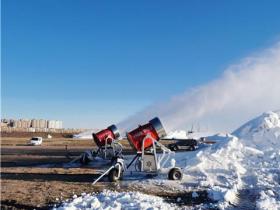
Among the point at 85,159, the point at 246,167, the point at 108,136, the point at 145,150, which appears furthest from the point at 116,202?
the point at 108,136

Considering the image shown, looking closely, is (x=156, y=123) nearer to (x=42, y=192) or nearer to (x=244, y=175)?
(x=244, y=175)

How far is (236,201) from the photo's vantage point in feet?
44.7

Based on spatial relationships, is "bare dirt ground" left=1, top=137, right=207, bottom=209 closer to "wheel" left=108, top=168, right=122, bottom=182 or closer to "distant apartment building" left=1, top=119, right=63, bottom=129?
"wheel" left=108, top=168, right=122, bottom=182

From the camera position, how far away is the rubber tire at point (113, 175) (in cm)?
1744

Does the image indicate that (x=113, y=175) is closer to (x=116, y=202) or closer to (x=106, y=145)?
(x=116, y=202)

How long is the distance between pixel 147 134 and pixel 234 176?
12.7 ft

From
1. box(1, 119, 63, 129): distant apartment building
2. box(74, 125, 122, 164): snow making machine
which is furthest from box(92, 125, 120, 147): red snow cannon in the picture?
box(1, 119, 63, 129): distant apartment building

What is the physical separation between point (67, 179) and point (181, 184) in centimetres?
477

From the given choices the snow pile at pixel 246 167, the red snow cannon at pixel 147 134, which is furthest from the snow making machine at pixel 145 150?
the snow pile at pixel 246 167

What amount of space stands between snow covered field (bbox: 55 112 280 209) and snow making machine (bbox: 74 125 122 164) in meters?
3.63

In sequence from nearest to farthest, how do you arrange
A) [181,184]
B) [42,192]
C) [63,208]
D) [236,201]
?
[63,208] < [236,201] < [42,192] < [181,184]

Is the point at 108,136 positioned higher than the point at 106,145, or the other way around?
the point at 108,136

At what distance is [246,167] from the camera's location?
62.2ft

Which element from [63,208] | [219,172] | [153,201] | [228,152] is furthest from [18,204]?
[228,152]
